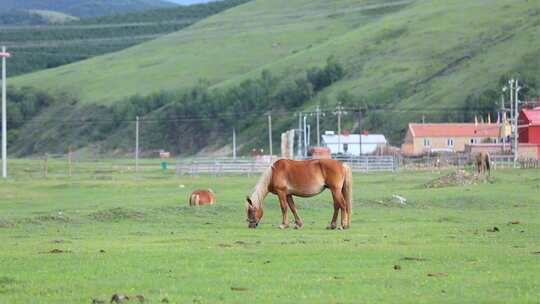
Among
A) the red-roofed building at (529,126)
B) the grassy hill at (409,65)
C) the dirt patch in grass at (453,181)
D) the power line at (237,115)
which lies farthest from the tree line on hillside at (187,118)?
the dirt patch in grass at (453,181)

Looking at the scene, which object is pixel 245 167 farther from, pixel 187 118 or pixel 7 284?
pixel 187 118

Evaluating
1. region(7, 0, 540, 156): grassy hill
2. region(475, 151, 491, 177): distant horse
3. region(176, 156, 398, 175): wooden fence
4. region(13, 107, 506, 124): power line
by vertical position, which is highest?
region(7, 0, 540, 156): grassy hill

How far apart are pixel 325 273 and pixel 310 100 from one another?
452 feet

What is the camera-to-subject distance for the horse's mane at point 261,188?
2728 centimetres

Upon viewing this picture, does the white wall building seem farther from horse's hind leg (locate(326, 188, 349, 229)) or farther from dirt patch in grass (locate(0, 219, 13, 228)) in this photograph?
horse's hind leg (locate(326, 188, 349, 229))

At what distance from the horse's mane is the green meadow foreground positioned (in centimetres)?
64

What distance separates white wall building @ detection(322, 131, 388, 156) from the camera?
369ft

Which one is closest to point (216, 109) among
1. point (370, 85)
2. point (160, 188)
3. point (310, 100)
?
point (310, 100)

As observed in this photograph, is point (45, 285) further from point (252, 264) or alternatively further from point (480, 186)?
point (480, 186)

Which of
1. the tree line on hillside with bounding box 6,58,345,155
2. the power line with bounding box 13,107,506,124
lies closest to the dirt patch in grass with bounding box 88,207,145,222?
the power line with bounding box 13,107,506,124

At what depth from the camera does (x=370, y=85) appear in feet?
478

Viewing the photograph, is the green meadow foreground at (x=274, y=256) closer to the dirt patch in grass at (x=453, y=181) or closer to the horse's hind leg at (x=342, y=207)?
the horse's hind leg at (x=342, y=207)

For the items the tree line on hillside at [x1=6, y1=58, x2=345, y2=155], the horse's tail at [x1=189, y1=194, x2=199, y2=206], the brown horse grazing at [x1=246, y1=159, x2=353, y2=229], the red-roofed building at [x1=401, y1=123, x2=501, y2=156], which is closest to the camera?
the brown horse grazing at [x1=246, y1=159, x2=353, y2=229]

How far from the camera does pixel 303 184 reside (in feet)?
88.6
